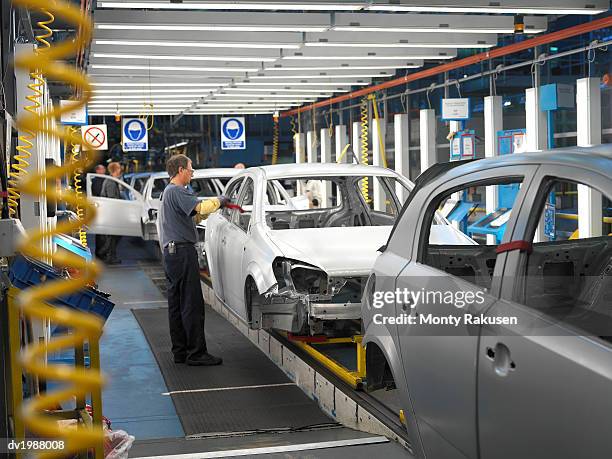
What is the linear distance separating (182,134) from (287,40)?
18.6 m

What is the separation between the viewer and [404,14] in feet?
28.8

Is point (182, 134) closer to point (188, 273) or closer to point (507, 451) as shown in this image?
point (188, 273)

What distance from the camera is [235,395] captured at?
657 centimetres

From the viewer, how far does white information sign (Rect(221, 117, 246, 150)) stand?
837 inches

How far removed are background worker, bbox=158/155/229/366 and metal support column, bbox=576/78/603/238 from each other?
402cm

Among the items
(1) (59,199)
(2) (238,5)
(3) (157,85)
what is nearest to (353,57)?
(3) (157,85)

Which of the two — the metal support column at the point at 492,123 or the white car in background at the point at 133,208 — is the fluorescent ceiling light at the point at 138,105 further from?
the metal support column at the point at 492,123

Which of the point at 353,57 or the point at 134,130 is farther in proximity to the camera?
the point at 134,130

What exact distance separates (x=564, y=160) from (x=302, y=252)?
12.6 ft

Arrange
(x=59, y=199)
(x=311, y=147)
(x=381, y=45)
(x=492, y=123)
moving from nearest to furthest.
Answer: (x=59, y=199) → (x=381, y=45) → (x=492, y=123) → (x=311, y=147)

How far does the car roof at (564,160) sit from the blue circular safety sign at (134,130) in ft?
57.6

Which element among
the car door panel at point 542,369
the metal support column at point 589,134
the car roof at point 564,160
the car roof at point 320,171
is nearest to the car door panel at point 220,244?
the car roof at point 320,171

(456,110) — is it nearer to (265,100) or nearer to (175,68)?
(175,68)

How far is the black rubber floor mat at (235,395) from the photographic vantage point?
5871 millimetres
